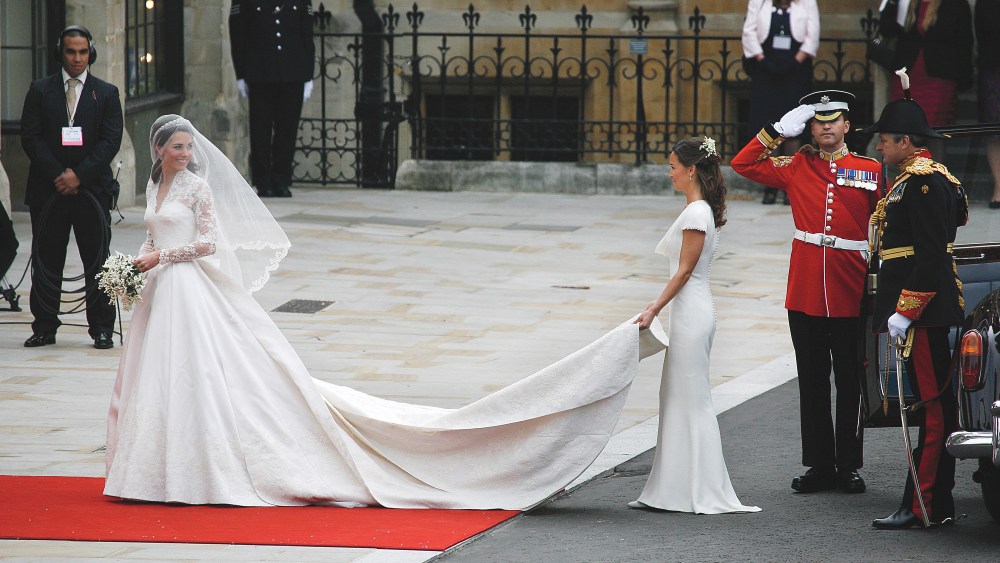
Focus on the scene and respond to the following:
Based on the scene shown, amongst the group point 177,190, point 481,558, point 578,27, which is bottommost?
point 481,558

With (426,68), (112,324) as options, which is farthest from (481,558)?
(426,68)

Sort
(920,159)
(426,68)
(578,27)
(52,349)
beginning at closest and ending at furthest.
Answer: (920,159) → (52,349) → (578,27) → (426,68)

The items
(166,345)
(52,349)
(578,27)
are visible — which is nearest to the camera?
(166,345)

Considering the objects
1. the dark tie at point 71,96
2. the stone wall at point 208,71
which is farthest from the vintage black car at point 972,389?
the stone wall at point 208,71

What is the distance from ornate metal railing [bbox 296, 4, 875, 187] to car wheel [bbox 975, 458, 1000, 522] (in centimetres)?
1172

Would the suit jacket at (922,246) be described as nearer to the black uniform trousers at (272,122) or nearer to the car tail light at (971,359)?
the car tail light at (971,359)

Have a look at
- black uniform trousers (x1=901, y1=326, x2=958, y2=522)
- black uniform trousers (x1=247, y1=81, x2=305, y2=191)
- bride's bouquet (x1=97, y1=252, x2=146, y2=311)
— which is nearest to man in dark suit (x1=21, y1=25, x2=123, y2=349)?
bride's bouquet (x1=97, y1=252, x2=146, y2=311)

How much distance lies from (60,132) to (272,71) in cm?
696

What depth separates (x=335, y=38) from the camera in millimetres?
20047

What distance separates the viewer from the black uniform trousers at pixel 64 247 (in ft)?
35.1

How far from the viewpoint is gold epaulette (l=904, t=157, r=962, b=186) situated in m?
6.78

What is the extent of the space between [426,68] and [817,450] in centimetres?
1407

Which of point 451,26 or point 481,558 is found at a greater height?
A: point 451,26

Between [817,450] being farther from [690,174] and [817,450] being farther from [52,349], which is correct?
[52,349]
